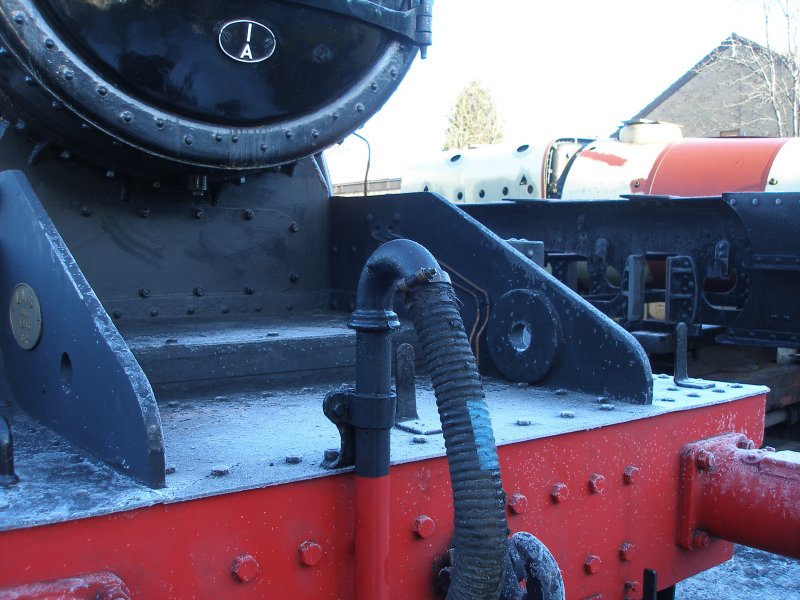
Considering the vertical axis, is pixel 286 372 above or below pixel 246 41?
below

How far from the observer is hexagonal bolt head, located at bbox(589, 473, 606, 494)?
6.15 ft

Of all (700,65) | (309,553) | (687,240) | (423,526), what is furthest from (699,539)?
(700,65)

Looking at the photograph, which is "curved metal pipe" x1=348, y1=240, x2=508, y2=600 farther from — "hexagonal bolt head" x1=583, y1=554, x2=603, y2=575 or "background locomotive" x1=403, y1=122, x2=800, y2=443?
"background locomotive" x1=403, y1=122, x2=800, y2=443

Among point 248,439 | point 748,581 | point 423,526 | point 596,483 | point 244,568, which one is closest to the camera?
point 244,568

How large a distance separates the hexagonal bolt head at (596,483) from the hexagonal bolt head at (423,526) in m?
0.43

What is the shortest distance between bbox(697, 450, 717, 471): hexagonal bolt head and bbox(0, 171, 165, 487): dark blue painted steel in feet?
4.19

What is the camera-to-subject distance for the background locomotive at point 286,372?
140 cm

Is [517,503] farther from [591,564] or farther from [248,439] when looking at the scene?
[248,439]

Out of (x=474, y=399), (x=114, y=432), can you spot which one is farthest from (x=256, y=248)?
(x=474, y=399)

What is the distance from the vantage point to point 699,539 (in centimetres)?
210

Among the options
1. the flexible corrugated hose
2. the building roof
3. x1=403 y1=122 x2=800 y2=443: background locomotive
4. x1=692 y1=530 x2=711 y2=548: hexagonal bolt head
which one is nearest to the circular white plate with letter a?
the flexible corrugated hose

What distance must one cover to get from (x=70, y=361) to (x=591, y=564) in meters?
1.14

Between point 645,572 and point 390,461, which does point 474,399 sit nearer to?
point 390,461

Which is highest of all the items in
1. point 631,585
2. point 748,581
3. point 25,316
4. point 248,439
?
point 25,316
